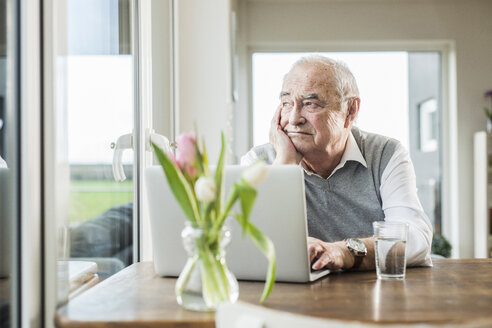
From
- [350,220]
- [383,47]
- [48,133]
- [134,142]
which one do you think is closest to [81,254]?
[48,133]

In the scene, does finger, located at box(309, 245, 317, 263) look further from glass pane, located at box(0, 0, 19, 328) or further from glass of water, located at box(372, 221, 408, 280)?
glass pane, located at box(0, 0, 19, 328)

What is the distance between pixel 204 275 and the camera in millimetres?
1016

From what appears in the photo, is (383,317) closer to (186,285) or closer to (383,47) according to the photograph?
(186,285)

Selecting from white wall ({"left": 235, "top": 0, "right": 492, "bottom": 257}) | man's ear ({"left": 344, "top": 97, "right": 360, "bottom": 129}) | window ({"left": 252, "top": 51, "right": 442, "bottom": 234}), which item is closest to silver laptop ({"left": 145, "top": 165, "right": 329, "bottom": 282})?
man's ear ({"left": 344, "top": 97, "right": 360, "bottom": 129})

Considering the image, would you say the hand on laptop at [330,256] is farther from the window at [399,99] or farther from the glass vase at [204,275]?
the window at [399,99]

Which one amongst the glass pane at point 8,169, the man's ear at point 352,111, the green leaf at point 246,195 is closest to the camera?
the green leaf at point 246,195

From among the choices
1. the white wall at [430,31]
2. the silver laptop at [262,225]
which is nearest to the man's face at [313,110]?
the silver laptop at [262,225]

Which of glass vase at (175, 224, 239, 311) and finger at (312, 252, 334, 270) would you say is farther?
finger at (312, 252, 334, 270)

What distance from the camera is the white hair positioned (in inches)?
75.7


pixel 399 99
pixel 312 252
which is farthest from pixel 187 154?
pixel 399 99

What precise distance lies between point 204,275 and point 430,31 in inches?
184

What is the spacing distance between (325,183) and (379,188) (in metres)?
0.17

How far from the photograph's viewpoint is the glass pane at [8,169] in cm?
108

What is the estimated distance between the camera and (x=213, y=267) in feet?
3.34
